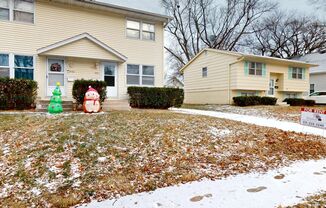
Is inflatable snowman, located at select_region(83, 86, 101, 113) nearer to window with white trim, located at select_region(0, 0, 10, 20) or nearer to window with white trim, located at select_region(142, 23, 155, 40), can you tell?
window with white trim, located at select_region(0, 0, 10, 20)

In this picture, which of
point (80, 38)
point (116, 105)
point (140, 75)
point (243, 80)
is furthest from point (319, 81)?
point (80, 38)

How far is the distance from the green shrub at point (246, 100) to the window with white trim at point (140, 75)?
7128mm

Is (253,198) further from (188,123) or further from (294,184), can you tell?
(188,123)

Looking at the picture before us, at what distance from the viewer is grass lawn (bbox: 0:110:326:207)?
391 centimetres

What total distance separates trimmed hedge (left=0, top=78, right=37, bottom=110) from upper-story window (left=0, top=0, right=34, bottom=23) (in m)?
3.53

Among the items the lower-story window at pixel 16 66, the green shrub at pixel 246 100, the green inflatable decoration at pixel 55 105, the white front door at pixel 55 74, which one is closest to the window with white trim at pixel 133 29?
the white front door at pixel 55 74

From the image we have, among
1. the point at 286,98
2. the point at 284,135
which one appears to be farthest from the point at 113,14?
the point at 286,98

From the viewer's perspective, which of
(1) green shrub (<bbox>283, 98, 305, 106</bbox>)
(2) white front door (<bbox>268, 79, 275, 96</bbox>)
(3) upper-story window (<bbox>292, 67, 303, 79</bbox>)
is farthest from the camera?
(3) upper-story window (<bbox>292, 67, 303, 79</bbox>)

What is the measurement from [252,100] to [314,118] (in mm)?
11078

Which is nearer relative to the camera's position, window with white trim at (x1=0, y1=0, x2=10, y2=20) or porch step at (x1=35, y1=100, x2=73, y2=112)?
porch step at (x1=35, y1=100, x2=73, y2=112)

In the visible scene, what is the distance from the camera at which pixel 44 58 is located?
11.9m

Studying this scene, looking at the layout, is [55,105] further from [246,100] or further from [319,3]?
[319,3]

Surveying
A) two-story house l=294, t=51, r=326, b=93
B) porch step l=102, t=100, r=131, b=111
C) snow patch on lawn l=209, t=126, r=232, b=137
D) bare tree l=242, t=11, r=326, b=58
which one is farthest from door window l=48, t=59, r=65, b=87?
bare tree l=242, t=11, r=326, b=58

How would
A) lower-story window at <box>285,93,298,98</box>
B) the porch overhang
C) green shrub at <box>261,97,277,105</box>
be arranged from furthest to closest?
lower-story window at <box>285,93,298,98</box> → green shrub at <box>261,97,277,105</box> → the porch overhang
